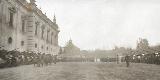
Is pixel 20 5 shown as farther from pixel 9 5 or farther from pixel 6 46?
pixel 6 46

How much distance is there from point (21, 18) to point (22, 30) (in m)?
1.86

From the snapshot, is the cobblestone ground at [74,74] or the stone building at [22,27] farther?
the stone building at [22,27]

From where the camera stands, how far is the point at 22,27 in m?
29.2

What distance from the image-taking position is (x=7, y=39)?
23219 mm

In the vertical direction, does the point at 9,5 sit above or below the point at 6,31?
above

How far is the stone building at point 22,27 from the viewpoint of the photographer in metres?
22.4

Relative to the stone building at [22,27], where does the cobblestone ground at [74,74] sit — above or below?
below

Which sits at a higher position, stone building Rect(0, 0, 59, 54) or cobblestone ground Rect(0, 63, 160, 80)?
stone building Rect(0, 0, 59, 54)

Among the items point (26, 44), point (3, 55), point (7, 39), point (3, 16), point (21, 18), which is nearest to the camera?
point (3, 55)

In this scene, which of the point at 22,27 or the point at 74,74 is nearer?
the point at 74,74

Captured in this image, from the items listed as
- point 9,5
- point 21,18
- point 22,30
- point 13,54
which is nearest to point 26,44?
point 22,30

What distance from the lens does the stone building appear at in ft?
73.6

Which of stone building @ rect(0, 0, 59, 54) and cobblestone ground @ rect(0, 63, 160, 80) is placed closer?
cobblestone ground @ rect(0, 63, 160, 80)

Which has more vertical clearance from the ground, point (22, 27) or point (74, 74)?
point (22, 27)
